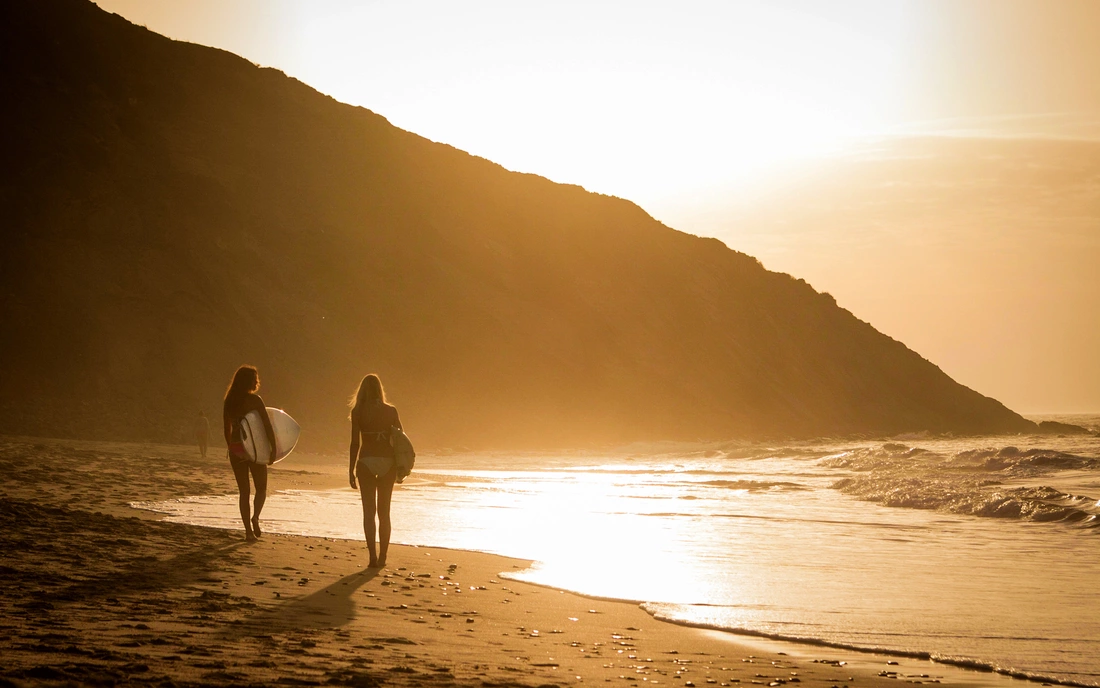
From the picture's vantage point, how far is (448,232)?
62781mm

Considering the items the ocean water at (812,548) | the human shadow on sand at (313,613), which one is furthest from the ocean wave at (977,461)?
the human shadow on sand at (313,613)

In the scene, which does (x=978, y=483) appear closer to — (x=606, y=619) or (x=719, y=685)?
(x=606, y=619)

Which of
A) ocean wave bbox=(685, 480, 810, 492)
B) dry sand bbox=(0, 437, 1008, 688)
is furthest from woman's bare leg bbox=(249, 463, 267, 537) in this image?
ocean wave bbox=(685, 480, 810, 492)

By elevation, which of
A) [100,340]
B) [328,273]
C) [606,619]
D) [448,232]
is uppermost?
[448,232]

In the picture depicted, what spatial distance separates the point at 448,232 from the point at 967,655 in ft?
191

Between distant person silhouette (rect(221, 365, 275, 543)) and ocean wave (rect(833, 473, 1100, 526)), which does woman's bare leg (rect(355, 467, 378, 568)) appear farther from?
ocean wave (rect(833, 473, 1100, 526))

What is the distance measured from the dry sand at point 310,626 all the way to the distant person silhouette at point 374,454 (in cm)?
45

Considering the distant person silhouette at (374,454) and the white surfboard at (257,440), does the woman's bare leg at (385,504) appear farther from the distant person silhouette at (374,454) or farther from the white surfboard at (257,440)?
the white surfboard at (257,440)

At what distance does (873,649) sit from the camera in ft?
20.0

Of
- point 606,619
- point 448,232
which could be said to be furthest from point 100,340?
point 606,619

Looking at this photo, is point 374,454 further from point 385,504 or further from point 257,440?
point 257,440

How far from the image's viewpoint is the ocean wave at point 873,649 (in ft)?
17.9

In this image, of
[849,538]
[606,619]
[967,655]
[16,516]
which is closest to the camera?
[967,655]

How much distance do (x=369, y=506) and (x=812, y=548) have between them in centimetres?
502
